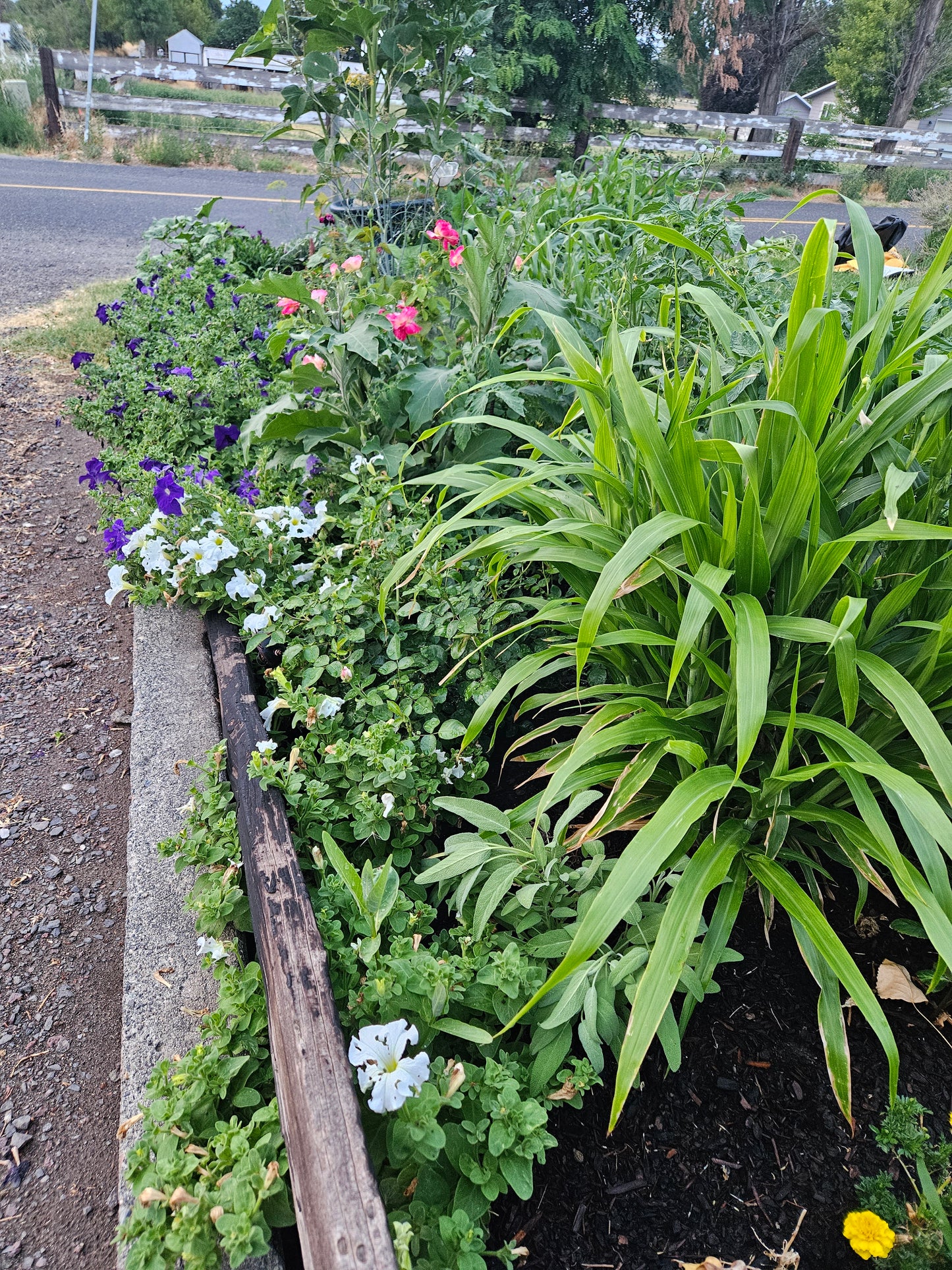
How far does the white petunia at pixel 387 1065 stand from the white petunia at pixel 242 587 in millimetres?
1099

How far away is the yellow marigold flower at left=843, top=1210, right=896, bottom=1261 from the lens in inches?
38.3

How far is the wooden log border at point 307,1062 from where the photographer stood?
836mm

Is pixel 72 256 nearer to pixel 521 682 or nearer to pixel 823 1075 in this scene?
pixel 521 682

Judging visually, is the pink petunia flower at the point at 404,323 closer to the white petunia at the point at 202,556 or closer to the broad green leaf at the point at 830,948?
the white petunia at the point at 202,556

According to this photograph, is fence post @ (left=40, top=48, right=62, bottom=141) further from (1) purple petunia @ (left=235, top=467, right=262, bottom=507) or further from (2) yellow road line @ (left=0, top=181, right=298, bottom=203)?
(1) purple petunia @ (left=235, top=467, right=262, bottom=507)

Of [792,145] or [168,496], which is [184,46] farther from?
[168,496]

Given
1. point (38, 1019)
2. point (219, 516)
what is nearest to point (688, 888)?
point (38, 1019)

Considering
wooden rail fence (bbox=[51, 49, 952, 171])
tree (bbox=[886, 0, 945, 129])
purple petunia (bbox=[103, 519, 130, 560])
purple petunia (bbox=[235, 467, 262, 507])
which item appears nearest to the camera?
purple petunia (bbox=[103, 519, 130, 560])

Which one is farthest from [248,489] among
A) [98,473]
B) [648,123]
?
[648,123]

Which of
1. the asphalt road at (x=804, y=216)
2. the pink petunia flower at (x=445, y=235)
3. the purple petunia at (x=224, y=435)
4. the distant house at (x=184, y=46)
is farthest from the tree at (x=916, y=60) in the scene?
the distant house at (x=184, y=46)

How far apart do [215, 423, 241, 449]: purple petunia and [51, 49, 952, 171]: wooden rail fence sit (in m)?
10.00

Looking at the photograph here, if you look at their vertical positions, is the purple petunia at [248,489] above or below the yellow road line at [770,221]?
below

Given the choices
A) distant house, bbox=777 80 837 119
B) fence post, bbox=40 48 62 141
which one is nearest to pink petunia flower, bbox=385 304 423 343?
fence post, bbox=40 48 62 141

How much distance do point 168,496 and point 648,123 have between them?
15.1 meters
